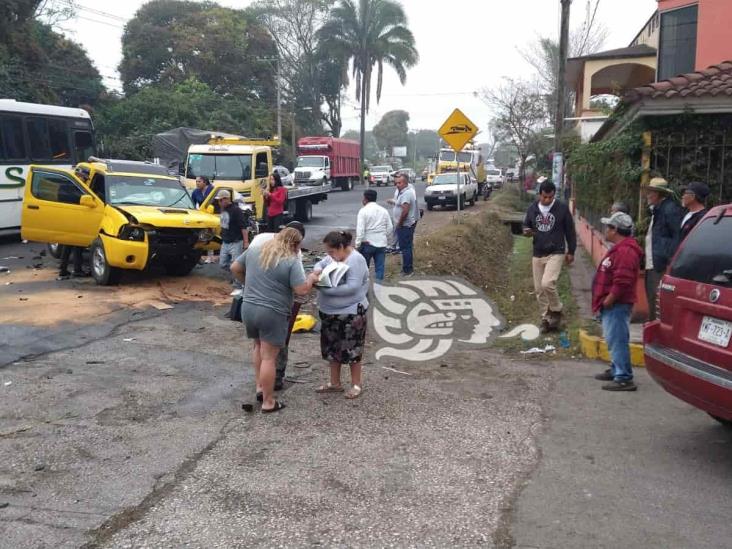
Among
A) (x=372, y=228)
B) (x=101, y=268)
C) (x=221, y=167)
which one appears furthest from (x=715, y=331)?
(x=221, y=167)

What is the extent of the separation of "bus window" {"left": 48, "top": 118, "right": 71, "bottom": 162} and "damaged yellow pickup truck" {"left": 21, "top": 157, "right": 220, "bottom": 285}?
5.20 meters

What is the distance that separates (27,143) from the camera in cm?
1653

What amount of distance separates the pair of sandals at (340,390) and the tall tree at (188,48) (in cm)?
4725

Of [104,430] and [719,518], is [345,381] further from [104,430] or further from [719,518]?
[719,518]

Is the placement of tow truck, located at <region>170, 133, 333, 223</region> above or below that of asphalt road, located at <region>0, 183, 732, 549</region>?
above

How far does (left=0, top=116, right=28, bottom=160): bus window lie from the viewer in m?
16.0

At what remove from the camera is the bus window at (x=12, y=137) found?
16000 mm

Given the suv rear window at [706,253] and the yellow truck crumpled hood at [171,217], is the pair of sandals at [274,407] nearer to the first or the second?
the suv rear window at [706,253]

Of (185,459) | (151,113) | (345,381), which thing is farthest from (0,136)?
(151,113)

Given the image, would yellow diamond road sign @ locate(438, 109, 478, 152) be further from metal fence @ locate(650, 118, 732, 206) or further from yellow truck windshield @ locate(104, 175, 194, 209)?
metal fence @ locate(650, 118, 732, 206)

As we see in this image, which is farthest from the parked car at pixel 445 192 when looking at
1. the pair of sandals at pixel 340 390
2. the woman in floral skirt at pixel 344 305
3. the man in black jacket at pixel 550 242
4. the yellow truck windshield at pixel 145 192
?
the woman in floral skirt at pixel 344 305

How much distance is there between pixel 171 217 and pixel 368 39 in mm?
46369

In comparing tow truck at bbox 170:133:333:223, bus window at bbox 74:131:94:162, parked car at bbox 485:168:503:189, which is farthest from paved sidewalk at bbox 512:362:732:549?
parked car at bbox 485:168:503:189

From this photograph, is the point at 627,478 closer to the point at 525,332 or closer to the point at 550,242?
the point at 550,242
